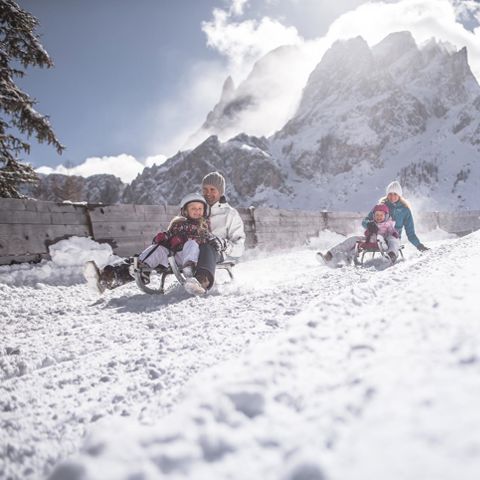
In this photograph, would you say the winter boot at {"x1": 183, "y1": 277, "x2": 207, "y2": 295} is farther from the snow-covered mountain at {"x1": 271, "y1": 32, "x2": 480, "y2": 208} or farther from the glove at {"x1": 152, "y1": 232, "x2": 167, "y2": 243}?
the snow-covered mountain at {"x1": 271, "y1": 32, "x2": 480, "y2": 208}

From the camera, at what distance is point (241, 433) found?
0.93 m

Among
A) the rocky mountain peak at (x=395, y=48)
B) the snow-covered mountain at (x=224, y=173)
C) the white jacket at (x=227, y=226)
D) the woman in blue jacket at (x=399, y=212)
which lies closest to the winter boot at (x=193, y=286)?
the white jacket at (x=227, y=226)

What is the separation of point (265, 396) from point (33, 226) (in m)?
5.23

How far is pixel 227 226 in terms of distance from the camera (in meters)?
4.88

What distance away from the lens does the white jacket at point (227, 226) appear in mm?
4852

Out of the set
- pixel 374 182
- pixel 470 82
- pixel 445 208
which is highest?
pixel 470 82

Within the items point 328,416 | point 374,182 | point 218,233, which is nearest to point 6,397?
point 328,416

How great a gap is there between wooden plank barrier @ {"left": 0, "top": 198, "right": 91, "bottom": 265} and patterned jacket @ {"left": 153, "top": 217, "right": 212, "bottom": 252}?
2228mm

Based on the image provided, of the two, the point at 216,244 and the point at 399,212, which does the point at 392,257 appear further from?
the point at 216,244

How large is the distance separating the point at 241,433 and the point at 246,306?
6.50ft

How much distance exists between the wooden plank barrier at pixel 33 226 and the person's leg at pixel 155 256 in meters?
2.14

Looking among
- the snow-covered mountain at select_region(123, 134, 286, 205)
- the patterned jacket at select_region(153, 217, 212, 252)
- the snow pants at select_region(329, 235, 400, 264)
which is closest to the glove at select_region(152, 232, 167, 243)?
the patterned jacket at select_region(153, 217, 212, 252)

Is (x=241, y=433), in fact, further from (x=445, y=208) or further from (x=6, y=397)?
(x=445, y=208)

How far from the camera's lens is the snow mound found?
462 centimetres
